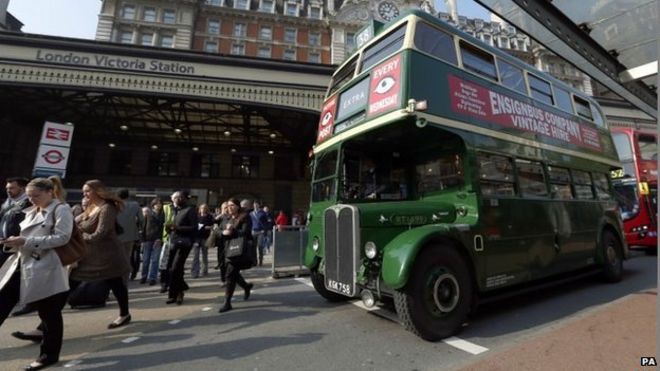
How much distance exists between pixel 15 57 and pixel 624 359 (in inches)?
723

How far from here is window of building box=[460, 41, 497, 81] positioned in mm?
4812

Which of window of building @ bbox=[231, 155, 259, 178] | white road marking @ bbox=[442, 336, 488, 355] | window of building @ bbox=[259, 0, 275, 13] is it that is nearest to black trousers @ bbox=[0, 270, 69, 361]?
white road marking @ bbox=[442, 336, 488, 355]

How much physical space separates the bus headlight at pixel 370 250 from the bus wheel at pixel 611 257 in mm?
5555

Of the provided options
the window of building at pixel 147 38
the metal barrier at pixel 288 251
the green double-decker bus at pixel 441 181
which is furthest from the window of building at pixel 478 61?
the window of building at pixel 147 38

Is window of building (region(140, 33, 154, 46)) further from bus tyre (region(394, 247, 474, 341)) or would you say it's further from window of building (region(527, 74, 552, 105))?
bus tyre (region(394, 247, 474, 341))

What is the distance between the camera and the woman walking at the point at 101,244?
4.04m

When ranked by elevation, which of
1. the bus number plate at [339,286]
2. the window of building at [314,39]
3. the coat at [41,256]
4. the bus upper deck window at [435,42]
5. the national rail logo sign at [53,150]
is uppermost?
the window of building at [314,39]

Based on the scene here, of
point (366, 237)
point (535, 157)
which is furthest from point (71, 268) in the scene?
point (535, 157)

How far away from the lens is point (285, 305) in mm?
5438

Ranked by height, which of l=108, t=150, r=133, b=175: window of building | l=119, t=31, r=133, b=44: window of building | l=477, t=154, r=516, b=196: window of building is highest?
l=119, t=31, r=133, b=44: window of building

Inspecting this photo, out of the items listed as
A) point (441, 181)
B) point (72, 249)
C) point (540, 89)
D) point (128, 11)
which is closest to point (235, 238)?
point (72, 249)

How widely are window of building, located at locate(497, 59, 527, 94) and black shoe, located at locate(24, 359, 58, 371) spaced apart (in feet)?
23.1

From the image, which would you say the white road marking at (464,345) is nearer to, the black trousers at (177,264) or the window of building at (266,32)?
the black trousers at (177,264)

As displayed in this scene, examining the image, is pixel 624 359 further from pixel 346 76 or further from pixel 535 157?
pixel 346 76
